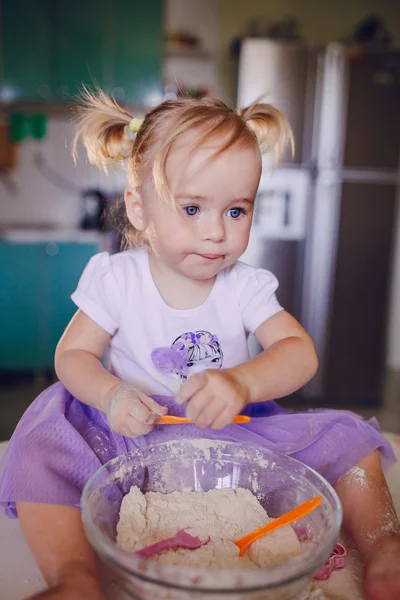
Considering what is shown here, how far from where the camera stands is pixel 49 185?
10.9 ft

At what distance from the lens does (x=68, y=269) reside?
109 inches

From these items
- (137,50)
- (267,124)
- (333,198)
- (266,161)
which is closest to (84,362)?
(267,124)

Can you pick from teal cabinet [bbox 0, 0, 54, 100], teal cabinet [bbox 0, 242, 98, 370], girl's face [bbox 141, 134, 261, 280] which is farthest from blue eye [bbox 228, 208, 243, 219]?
teal cabinet [bbox 0, 0, 54, 100]

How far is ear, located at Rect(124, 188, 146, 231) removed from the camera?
91cm

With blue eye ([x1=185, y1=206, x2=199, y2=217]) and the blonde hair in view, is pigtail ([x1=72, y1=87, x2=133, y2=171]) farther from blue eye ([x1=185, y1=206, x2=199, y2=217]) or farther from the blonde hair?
blue eye ([x1=185, y1=206, x2=199, y2=217])

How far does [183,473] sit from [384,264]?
7.28ft

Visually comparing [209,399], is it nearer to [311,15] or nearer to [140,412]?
[140,412]

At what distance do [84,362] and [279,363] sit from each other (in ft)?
0.98

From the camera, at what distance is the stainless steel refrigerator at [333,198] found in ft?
8.33

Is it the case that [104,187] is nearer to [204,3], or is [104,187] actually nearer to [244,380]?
[204,3]

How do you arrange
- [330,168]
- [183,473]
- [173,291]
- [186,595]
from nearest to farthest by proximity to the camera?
[186,595] → [183,473] → [173,291] → [330,168]

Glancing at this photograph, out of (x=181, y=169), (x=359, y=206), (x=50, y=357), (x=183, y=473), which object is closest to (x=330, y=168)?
(x=359, y=206)

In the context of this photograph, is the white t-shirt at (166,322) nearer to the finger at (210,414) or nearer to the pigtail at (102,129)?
the pigtail at (102,129)

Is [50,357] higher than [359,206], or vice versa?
[359,206]
